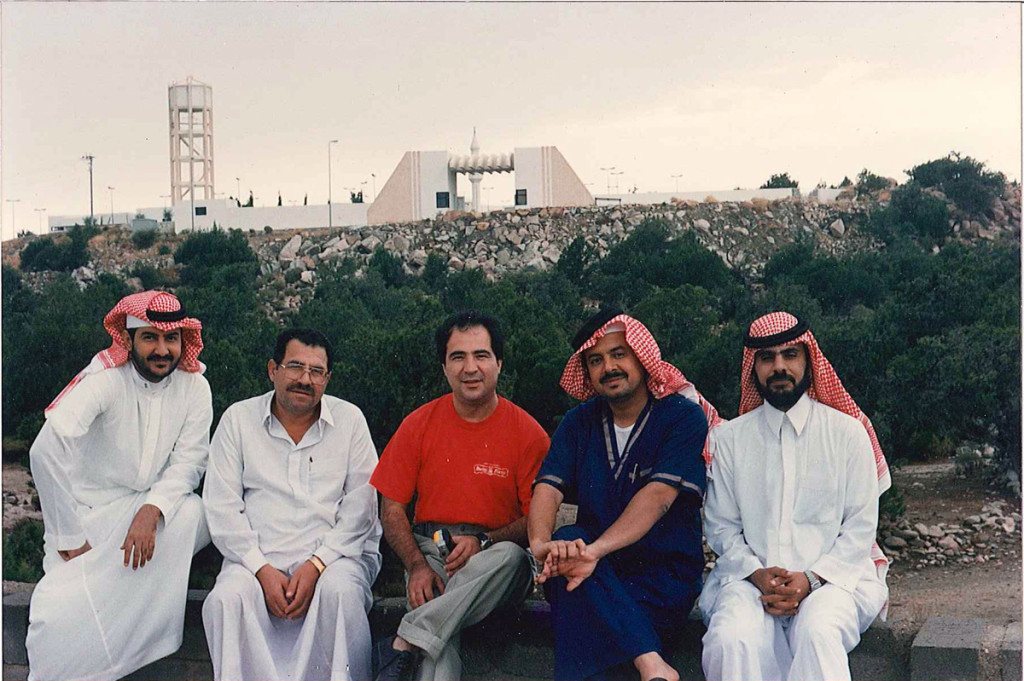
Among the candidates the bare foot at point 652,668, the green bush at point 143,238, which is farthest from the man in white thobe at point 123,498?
the green bush at point 143,238

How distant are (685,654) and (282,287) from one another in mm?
23803

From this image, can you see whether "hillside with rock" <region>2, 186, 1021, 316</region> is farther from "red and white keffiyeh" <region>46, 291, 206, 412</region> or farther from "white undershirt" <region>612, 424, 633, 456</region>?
"white undershirt" <region>612, 424, 633, 456</region>

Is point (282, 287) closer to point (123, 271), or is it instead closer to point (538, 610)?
point (123, 271)

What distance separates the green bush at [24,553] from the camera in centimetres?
658

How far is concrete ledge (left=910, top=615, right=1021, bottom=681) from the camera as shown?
2.74 metres

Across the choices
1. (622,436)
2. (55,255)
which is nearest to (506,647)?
A: (622,436)

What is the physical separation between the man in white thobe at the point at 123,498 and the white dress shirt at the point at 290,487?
0.61 feet

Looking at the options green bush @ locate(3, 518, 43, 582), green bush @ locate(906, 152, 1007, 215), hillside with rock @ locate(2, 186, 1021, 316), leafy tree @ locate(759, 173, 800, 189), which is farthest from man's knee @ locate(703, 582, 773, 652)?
leafy tree @ locate(759, 173, 800, 189)

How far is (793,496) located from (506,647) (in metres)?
0.96

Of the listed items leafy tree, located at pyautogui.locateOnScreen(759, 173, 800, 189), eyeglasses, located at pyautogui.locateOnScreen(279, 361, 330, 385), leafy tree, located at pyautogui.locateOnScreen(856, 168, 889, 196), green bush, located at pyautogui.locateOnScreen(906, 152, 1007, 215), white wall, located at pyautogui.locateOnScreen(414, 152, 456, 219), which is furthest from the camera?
leafy tree, located at pyautogui.locateOnScreen(759, 173, 800, 189)

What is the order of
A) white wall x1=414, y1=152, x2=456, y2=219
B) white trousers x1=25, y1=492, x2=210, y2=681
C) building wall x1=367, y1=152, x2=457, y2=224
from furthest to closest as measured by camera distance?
1. building wall x1=367, y1=152, x2=457, y2=224
2. white wall x1=414, y1=152, x2=456, y2=219
3. white trousers x1=25, y1=492, x2=210, y2=681

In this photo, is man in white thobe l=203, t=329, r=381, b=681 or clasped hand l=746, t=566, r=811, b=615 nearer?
clasped hand l=746, t=566, r=811, b=615

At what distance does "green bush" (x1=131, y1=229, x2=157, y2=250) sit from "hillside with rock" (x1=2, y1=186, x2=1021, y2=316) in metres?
0.22

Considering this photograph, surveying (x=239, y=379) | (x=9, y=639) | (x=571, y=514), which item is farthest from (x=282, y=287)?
(x=9, y=639)
